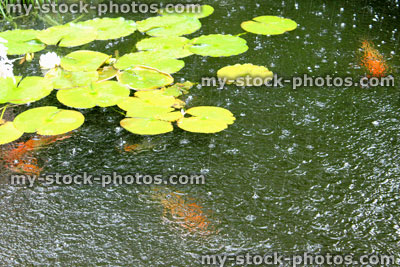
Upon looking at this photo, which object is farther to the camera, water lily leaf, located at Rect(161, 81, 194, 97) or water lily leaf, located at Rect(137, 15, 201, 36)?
water lily leaf, located at Rect(137, 15, 201, 36)

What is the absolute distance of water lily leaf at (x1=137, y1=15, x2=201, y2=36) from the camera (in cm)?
326

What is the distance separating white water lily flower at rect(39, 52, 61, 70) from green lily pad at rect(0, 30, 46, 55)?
0.86 ft

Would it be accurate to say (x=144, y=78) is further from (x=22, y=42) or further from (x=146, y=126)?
(x=22, y=42)

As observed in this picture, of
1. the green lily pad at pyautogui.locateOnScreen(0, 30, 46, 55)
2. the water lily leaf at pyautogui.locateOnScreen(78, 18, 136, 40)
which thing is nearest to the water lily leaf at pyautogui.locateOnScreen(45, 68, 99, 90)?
the green lily pad at pyautogui.locateOnScreen(0, 30, 46, 55)

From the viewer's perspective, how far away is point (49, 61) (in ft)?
9.41

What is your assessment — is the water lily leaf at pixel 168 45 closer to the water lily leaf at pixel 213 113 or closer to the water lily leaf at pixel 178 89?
the water lily leaf at pixel 178 89

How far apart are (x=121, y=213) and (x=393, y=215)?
1.07 m

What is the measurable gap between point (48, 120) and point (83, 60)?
0.63m

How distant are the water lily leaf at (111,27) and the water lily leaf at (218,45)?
1.64 ft

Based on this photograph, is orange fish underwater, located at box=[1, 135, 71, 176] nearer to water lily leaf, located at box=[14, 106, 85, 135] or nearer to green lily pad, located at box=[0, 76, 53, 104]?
water lily leaf, located at box=[14, 106, 85, 135]

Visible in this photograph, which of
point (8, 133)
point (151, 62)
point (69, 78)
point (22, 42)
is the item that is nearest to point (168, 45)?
point (151, 62)

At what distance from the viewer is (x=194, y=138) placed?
2.32 meters

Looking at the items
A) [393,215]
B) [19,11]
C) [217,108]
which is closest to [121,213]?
[217,108]

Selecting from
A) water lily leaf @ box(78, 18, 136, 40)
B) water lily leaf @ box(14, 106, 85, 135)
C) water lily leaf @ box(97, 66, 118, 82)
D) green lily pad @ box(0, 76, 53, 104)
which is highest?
water lily leaf @ box(78, 18, 136, 40)
